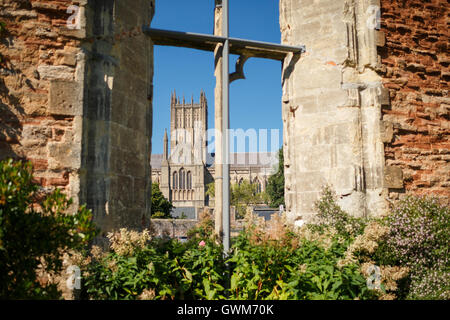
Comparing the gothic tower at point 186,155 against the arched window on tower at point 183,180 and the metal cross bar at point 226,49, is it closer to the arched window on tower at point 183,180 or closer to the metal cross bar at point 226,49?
the arched window on tower at point 183,180

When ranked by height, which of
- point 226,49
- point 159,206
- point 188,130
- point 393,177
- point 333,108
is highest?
point 188,130

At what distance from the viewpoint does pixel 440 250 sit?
12.9 ft

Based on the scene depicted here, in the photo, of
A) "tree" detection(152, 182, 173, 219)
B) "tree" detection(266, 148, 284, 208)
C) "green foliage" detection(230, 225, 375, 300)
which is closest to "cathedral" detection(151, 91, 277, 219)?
"tree" detection(152, 182, 173, 219)

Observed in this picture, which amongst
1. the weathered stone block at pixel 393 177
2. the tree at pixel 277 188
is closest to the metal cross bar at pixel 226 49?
the weathered stone block at pixel 393 177

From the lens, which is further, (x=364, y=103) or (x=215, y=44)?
(x=364, y=103)

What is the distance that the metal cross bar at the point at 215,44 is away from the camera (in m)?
4.62

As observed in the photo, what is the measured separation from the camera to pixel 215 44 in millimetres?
4828

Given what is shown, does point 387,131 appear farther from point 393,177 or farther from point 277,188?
point 277,188

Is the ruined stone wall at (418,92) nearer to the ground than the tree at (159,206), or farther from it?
farther from it

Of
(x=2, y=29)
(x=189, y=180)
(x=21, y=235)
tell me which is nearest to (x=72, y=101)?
(x=2, y=29)

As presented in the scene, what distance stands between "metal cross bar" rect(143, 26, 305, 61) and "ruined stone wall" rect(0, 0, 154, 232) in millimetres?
582

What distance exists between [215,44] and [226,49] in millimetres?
453

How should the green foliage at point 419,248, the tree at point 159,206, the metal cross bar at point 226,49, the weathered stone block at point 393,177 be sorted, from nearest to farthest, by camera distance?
1. the green foliage at point 419,248
2. the metal cross bar at point 226,49
3. the weathered stone block at point 393,177
4. the tree at point 159,206

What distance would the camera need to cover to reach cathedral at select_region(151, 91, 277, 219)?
6900 centimetres
